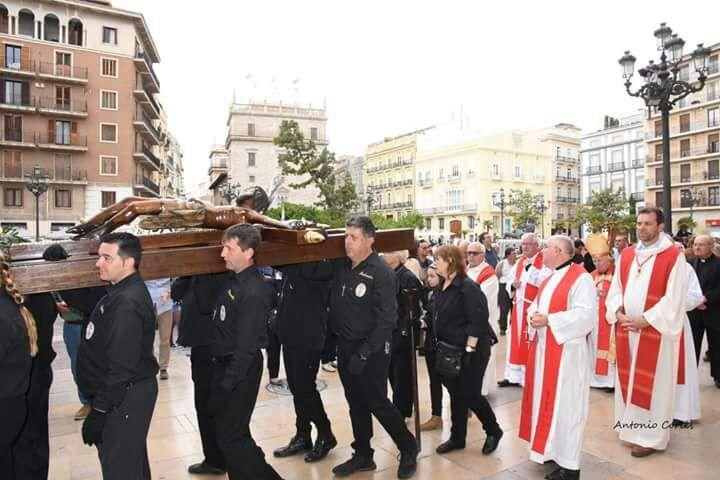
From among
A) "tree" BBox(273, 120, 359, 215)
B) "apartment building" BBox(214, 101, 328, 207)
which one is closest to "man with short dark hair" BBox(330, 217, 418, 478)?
"tree" BBox(273, 120, 359, 215)

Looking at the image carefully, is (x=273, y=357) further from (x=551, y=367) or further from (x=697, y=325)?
(x=697, y=325)

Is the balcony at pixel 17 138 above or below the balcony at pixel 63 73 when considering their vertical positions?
below

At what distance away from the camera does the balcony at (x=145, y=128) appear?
4081 centimetres

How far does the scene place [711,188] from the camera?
46.9 meters

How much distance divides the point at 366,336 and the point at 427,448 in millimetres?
1327

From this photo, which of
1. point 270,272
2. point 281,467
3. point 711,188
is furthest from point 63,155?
point 711,188

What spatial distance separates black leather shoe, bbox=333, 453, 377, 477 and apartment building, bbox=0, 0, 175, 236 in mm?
39350

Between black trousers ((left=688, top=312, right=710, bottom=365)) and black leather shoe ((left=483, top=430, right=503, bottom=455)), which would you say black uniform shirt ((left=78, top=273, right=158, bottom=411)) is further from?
black trousers ((left=688, top=312, right=710, bottom=365))

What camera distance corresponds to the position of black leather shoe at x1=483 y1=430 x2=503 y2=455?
14.8 feet

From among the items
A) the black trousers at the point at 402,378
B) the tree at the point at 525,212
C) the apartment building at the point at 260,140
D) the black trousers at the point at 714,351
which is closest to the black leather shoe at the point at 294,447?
the black trousers at the point at 402,378

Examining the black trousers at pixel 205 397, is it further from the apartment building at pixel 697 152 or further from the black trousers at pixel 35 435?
the apartment building at pixel 697 152

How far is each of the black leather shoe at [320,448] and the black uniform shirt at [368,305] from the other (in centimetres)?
101

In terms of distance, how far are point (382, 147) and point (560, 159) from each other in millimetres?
22414

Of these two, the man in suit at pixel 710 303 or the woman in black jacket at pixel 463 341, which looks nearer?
the woman in black jacket at pixel 463 341
